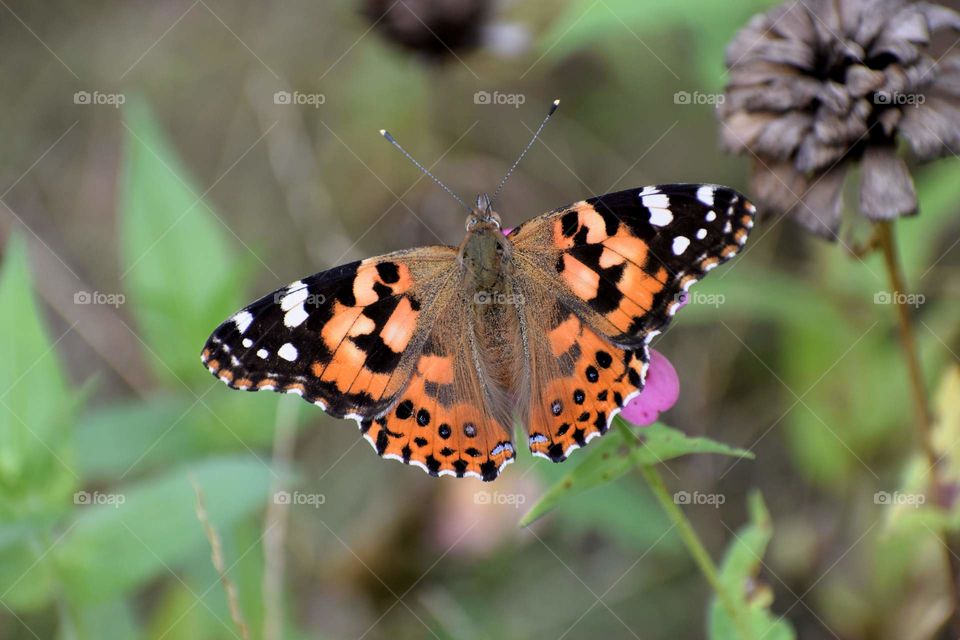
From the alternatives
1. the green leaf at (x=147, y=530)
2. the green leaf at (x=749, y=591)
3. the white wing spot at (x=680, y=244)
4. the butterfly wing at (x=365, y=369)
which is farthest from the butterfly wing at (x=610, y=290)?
the green leaf at (x=147, y=530)

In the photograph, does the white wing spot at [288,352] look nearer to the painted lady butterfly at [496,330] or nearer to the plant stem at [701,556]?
the painted lady butterfly at [496,330]

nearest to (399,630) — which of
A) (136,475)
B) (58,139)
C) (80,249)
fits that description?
(136,475)

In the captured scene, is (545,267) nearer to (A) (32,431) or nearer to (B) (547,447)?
(B) (547,447)

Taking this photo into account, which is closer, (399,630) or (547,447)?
(547,447)

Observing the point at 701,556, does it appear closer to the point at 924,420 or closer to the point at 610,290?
the point at 610,290

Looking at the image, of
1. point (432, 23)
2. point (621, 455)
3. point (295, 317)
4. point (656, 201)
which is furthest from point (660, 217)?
point (432, 23)

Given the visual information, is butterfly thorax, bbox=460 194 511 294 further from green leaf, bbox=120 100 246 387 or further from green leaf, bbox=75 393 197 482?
green leaf, bbox=75 393 197 482
